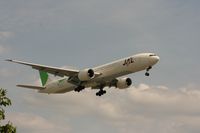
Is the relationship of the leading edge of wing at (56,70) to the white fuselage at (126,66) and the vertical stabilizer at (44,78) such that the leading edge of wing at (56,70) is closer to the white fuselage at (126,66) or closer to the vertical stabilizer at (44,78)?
the white fuselage at (126,66)

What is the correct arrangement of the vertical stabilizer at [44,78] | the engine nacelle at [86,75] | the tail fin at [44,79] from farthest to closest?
1. the vertical stabilizer at [44,78]
2. the tail fin at [44,79]
3. the engine nacelle at [86,75]

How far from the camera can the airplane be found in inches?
2354

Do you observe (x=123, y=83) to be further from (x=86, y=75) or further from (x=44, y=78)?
(x=44, y=78)

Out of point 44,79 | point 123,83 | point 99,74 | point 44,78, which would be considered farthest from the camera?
point 44,78

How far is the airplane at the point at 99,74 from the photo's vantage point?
59.8 meters

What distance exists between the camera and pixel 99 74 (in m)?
62.4

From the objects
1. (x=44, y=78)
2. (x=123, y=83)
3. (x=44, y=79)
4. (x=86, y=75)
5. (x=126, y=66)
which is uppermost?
(x=44, y=78)

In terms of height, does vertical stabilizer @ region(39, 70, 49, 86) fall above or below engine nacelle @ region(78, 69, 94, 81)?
above

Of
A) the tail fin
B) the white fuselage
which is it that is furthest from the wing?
the tail fin

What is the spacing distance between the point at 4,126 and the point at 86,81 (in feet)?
141

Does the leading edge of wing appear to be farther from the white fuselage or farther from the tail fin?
the tail fin

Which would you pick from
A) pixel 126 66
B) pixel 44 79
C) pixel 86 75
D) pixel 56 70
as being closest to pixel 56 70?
pixel 56 70

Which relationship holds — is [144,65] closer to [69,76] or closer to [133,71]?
[133,71]

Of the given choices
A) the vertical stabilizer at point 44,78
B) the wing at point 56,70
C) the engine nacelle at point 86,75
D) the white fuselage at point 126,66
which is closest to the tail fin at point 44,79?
the vertical stabilizer at point 44,78
